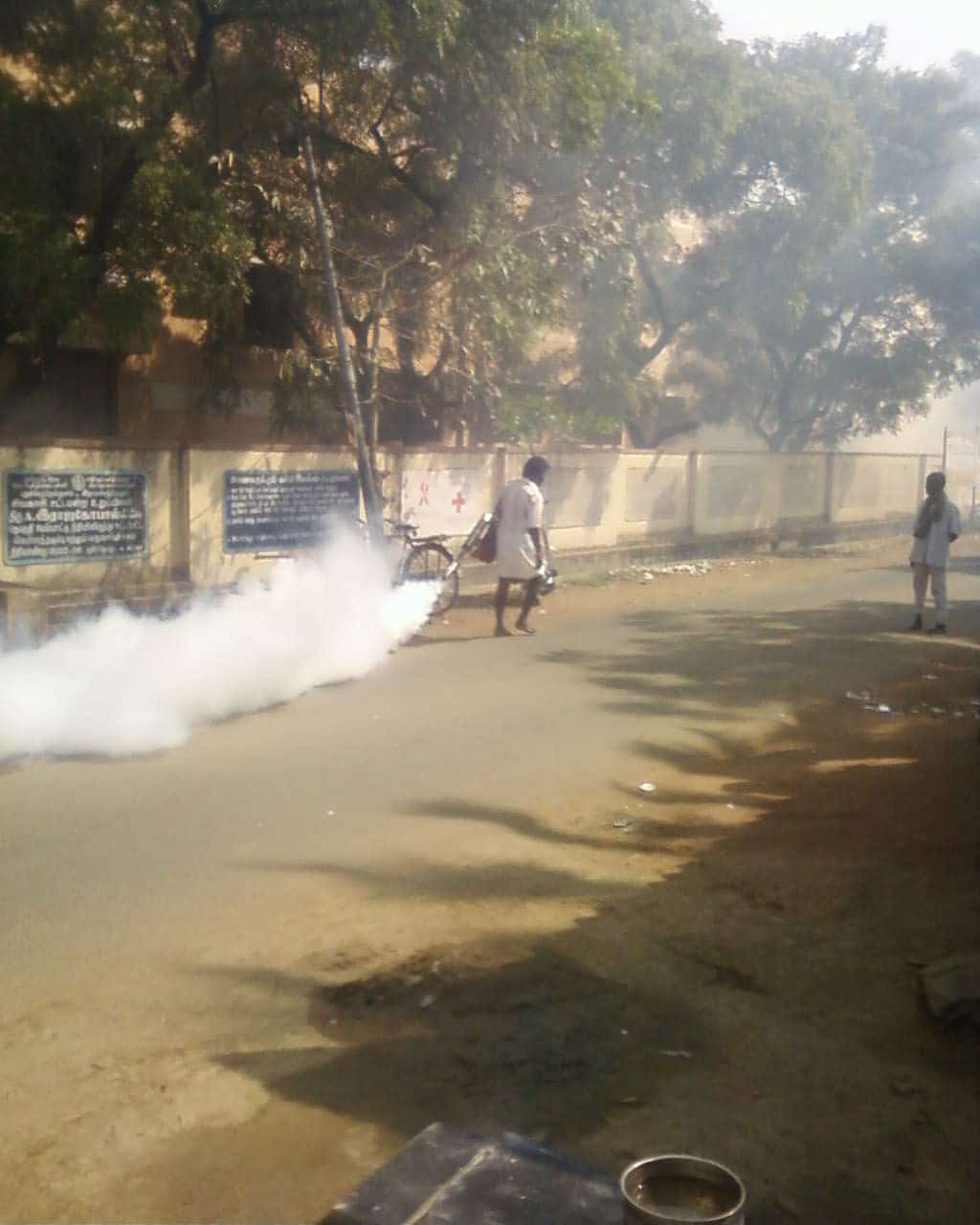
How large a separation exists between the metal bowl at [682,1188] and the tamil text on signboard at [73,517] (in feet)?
38.0

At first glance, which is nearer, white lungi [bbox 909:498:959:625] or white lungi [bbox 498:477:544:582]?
white lungi [bbox 498:477:544:582]

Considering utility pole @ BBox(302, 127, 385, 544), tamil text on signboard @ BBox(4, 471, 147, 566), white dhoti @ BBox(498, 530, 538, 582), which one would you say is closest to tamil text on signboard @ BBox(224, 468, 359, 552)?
utility pole @ BBox(302, 127, 385, 544)

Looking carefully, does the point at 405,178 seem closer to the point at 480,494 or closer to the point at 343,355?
the point at 343,355

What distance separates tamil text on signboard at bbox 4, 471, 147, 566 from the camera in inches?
528

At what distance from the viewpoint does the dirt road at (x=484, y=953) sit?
13.2 ft

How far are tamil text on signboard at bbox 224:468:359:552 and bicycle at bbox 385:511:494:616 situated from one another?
3.67ft

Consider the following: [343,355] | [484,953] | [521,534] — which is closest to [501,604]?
[521,534]

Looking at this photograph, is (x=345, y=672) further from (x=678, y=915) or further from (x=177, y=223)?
(x=678, y=915)

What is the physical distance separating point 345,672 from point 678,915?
20.1 feet

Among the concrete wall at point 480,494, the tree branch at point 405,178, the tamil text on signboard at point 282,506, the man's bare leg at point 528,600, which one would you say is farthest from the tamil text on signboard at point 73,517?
the tree branch at point 405,178

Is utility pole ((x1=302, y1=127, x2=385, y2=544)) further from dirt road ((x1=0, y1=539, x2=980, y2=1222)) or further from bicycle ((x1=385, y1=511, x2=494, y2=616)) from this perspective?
dirt road ((x1=0, y1=539, x2=980, y2=1222))

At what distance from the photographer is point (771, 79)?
2534 centimetres

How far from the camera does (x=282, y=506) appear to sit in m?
16.7

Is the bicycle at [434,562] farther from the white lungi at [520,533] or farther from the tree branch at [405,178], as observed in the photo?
the tree branch at [405,178]
